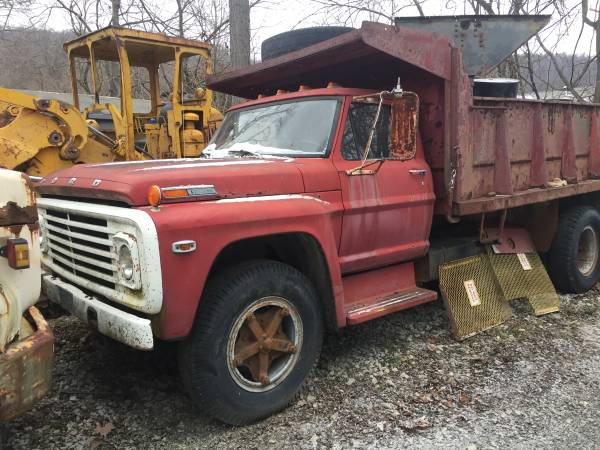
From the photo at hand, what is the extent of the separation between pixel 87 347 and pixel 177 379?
0.94 metres

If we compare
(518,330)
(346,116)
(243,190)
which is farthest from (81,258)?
(518,330)

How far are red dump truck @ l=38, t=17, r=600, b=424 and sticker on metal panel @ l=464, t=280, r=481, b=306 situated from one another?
344 mm

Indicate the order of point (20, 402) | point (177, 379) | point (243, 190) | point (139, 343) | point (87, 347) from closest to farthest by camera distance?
point (20, 402) → point (139, 343) → point (243, 190) → point (177, 379) → point (87, 347)

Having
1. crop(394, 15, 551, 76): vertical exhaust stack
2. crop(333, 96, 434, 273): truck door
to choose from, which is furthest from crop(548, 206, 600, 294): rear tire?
crop(333, 96, 434, 273): truck door

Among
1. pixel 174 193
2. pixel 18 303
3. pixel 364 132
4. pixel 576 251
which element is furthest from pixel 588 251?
pixel 18 303

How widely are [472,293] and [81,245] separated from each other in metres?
3.36

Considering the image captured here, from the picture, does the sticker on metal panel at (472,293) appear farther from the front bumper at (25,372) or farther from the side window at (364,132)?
the front bumper at (25,372)

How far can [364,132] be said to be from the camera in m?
4.03

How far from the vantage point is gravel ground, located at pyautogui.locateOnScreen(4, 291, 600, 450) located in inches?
119

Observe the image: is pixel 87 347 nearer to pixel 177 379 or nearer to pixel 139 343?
pixel 177 379

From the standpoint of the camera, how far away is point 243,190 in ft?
10.5

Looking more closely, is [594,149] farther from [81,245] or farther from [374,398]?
[81,245]

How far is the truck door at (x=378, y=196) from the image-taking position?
12.5 ft

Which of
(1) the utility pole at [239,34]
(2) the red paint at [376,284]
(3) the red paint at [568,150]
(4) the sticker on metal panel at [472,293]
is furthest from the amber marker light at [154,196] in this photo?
(1) the utility pole at [239,34]
